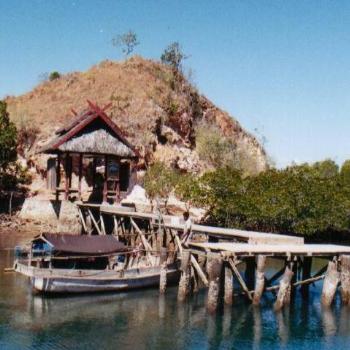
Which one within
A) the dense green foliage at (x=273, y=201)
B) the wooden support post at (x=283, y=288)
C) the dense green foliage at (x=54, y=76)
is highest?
the dense green foliage at (x=54, y=76)

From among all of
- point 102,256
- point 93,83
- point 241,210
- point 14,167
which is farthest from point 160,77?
point 102,256

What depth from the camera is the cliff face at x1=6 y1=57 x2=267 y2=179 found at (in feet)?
203

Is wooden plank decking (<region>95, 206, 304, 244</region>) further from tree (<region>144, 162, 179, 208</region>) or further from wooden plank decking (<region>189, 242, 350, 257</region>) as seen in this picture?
tree (<region>144, 162, 179, 208</region>)

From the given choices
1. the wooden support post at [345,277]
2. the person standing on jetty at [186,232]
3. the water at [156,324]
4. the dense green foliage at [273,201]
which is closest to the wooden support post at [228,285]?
the water at [156,324]

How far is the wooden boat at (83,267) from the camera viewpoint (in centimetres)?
2642

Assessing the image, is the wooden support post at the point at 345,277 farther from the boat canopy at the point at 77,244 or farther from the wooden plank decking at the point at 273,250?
the boat canopy at the point at 77,244

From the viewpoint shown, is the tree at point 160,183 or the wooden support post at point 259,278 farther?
the tree at point 160,183

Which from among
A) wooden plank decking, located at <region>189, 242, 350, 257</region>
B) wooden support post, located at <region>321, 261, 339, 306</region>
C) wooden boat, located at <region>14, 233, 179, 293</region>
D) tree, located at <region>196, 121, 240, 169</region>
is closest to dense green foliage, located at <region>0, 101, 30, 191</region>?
tree, located at <region>196, 121, 240, 169</region>

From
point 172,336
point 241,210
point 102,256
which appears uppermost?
point 241,210

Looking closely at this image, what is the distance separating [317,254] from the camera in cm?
2542

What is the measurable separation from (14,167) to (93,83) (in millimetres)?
20487

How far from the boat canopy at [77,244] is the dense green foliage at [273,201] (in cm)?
1736

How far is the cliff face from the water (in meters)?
33.6

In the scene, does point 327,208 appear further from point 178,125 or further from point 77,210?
point 178,125
